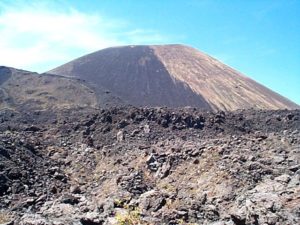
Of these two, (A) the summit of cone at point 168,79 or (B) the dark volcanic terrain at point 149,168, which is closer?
(B) the dark volcanic terrain at point 149,168

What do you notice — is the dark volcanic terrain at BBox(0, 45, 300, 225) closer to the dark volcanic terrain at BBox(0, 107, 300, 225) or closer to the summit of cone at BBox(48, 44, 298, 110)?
the dark volcanic terrain at BBox(0, 107, 300, 225)

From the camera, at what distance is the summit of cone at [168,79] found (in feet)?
173

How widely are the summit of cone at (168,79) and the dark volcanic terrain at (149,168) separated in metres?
13.9

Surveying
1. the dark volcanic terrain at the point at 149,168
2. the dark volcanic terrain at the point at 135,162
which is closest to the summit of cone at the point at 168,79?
the dark volcanic terrain at the point at 135,162

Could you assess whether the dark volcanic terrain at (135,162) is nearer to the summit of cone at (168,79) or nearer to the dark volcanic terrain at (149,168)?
the dark volcanic terrain at (149,168)

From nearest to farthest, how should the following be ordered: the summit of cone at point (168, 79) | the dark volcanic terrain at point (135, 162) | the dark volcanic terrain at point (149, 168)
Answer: the dark volcanic terrain at point (149, 168)
the dark volcanic terrain at point (135, 162)
the summit of cone at point (168, 79)

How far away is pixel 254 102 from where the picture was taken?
177 feet

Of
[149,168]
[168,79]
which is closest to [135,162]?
[149,168]

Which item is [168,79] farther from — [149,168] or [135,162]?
[149,168]

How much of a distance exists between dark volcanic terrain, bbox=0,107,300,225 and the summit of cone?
45.7 ft

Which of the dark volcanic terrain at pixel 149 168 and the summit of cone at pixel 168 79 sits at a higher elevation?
the summit of cone at pixel 168 79

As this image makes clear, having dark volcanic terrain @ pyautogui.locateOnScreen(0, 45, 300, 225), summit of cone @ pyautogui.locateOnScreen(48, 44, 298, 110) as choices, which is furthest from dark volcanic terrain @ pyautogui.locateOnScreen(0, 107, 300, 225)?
summit of cone @ pyautogui.locateOnScreen(48, 44, 298, 110)

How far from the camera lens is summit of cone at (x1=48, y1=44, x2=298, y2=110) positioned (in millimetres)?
52875

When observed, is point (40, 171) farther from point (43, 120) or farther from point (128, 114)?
point (43, 120)
